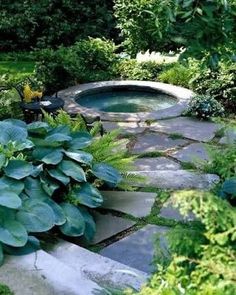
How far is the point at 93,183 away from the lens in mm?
3895

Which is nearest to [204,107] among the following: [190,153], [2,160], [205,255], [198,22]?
[190,153]

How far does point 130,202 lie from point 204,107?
3241mm

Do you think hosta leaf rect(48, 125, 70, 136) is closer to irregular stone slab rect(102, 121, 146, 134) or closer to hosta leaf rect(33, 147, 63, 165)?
hosta leaf rect(33, 147, 63, 165)

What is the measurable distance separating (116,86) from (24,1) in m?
4.55

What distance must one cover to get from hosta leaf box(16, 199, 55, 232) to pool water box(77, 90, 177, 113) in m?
4.86

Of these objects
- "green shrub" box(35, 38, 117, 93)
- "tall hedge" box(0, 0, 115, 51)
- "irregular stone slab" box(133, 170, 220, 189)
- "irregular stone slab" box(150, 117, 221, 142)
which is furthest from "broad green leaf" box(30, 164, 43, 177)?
"tall hedge" box(0, 0, 115, 51)

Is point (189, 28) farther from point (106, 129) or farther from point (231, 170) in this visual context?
point (106, 129)

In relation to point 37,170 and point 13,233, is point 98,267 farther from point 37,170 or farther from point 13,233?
point 37,170

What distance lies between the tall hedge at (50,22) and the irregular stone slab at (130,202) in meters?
8.27

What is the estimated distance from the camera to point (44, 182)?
3.37 metres

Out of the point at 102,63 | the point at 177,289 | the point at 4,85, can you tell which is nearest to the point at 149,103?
the point at 102,63

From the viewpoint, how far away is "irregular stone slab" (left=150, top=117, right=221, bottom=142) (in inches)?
245

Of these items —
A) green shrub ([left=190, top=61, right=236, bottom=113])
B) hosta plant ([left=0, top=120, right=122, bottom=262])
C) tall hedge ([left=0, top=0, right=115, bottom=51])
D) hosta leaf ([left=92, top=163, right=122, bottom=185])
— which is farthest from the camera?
tall hedge ([left=0, top=0, right=115, bottom=51])

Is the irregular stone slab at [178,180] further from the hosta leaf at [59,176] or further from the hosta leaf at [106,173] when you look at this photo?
the hosta leaf at [59,176]
